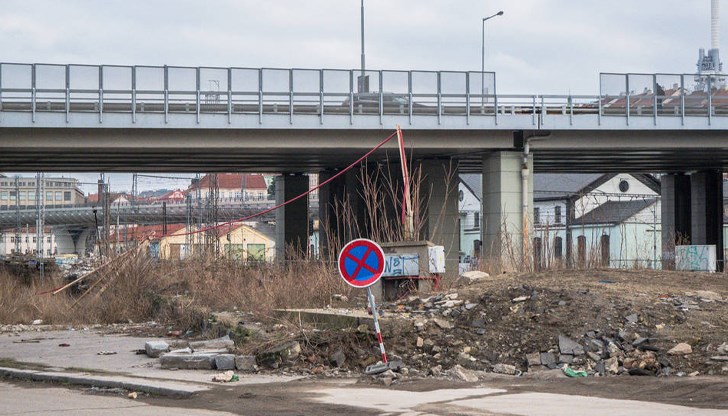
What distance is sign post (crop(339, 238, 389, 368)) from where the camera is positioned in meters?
14.9

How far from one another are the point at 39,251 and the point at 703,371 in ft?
200

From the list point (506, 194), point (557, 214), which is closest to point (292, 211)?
point (506, 194)

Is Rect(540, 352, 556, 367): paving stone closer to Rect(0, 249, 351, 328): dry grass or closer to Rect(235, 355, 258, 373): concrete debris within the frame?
Rect(235, 355, 258, 373): concrete debris

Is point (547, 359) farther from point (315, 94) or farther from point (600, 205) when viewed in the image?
point (600, 205)

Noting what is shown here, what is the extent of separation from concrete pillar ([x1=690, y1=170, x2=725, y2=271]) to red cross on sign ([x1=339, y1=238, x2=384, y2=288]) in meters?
43.1

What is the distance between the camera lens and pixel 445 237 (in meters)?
44.8

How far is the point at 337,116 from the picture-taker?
37375 mm

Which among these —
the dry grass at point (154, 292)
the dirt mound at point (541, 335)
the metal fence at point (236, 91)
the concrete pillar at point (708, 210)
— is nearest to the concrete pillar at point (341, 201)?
the metal fence at point (236, 91)

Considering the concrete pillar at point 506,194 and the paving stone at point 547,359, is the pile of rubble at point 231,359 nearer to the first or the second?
the paving stone at point 547,359

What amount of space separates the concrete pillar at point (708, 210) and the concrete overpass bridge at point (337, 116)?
40.9 feet

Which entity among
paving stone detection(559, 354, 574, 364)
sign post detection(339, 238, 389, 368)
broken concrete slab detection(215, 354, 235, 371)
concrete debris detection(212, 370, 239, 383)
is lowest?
concrete debris detection(212, 370, 239, 383)

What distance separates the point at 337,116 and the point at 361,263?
2269 cm

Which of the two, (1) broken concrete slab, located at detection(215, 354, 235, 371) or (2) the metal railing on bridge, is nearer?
(1) broken concrete slab, located at detection(215, 354, 235, 371)

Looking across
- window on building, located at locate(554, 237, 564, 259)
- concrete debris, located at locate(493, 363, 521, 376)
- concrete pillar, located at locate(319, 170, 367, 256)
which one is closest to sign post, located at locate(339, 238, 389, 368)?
concrete debris, located at locate(493, 363, 521, 376)
